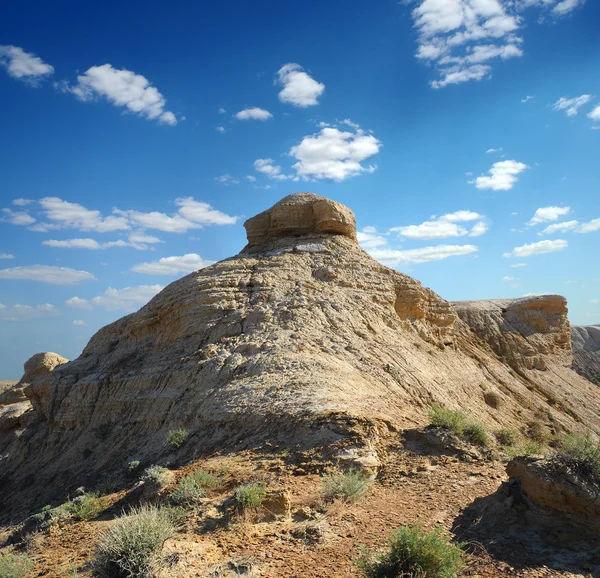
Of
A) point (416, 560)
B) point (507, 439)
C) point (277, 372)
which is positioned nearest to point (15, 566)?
point (416, 560)

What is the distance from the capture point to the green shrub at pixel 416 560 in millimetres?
5223

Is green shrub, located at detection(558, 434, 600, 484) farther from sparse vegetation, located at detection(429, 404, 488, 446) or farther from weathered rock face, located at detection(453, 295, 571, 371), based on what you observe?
weathered rock face, located at detection(453, 295, 571, 371)

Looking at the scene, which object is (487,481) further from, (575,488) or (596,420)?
A: (596,420)

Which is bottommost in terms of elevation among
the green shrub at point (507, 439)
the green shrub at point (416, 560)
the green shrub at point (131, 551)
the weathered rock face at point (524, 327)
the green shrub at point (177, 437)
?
the green shrub at point (507, 439)

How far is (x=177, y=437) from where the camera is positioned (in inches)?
456

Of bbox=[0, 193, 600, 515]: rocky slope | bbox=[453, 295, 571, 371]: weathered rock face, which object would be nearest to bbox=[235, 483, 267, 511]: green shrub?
bbox=[0, 193, 600, 515]: rocky slope

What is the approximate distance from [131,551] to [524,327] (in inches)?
1019

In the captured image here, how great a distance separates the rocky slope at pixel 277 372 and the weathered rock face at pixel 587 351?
25.8ft

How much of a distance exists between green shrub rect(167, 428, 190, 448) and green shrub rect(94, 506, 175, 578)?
17.1 feet

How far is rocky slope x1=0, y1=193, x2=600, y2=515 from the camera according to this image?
11.0 m

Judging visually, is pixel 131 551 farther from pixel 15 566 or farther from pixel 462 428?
pixel 462 428

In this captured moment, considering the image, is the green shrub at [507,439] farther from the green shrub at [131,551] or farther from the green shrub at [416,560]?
the green shrub at [131,551]

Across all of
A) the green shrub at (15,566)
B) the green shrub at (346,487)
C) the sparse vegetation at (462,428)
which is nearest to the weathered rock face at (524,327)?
the sparse vegetation at (462,428)

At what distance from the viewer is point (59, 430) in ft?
56.6
